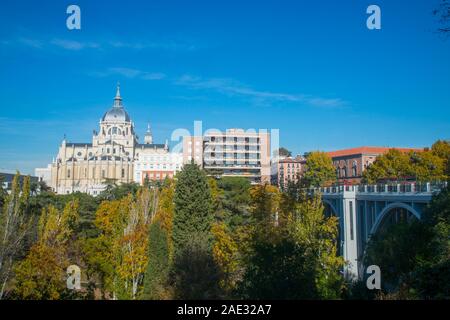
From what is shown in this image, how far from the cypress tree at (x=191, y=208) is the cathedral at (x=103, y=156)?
66.2 m

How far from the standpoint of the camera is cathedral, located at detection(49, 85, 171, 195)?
104125 mm

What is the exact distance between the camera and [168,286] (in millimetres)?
21469

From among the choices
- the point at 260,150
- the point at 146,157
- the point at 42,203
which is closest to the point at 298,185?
the point at 42,203

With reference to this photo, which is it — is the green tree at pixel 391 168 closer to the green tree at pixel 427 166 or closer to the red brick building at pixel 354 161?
the green tree at pixel 427 166

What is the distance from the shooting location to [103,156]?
352 ft

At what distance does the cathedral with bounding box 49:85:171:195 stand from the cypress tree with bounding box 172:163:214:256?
217ft

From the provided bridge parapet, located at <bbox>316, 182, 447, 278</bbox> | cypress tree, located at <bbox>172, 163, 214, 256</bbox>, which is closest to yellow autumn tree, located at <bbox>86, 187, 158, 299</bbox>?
cypress tree, located at <bbox>172, 163, 214, 256</bbox>

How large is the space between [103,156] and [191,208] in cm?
8633

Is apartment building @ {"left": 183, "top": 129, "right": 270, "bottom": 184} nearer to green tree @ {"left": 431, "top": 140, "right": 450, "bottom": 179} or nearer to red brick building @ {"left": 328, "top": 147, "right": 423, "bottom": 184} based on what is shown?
red brick building @ {"left": 328, "top": 147, "right": 423, "bottom": 184}

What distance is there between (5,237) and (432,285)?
730 inches

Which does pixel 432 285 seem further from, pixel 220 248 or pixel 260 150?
pixel 260 150

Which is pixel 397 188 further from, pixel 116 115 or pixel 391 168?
pixel 116 115
